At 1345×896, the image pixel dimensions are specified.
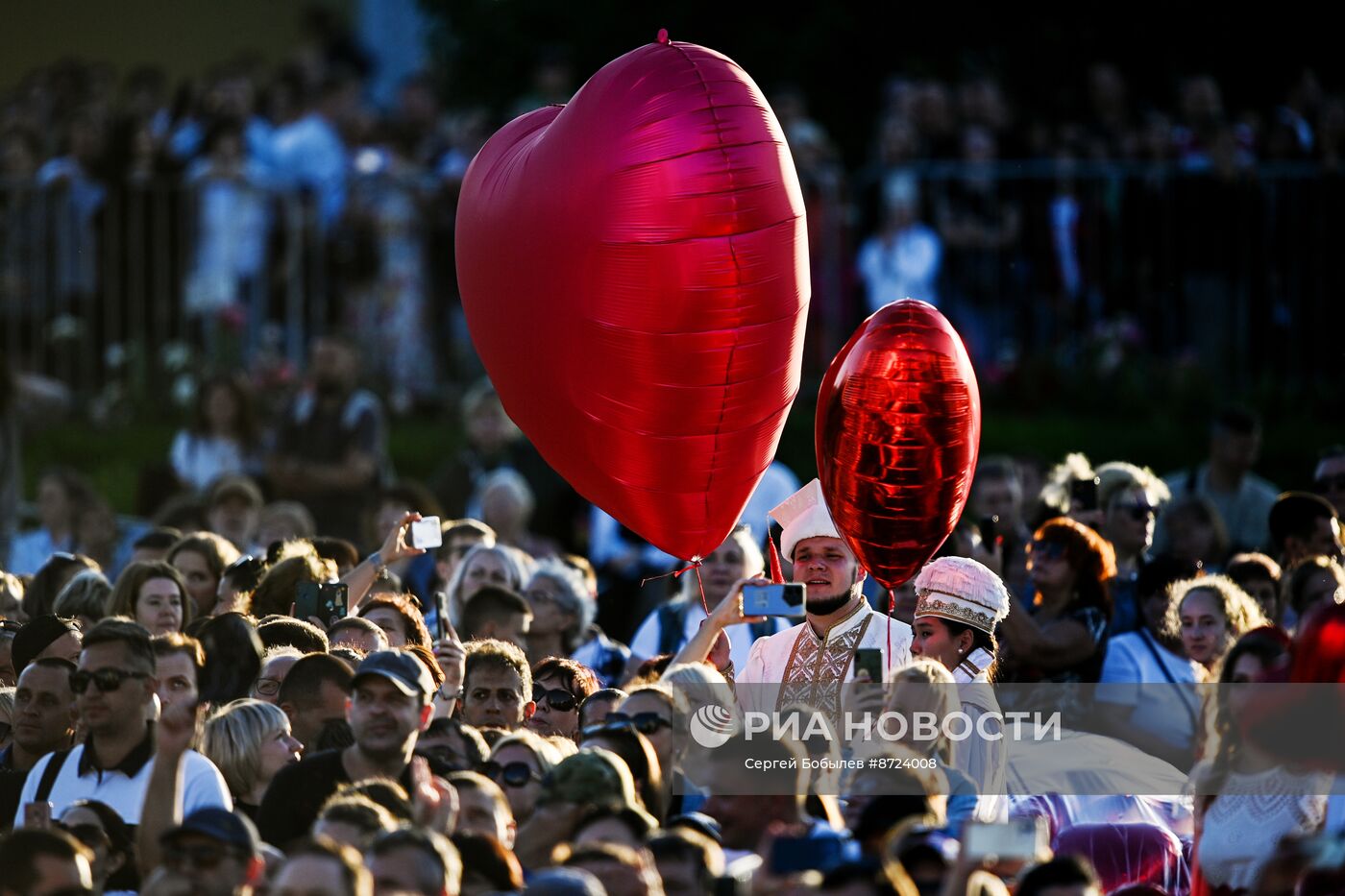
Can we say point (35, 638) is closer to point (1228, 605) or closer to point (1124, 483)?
point (1228, 605)

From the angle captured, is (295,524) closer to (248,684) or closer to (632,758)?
(248,684)

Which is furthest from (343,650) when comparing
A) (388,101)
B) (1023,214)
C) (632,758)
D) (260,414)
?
(388,101)

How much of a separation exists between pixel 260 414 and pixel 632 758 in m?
6.86

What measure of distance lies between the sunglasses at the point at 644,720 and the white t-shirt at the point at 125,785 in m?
1.04

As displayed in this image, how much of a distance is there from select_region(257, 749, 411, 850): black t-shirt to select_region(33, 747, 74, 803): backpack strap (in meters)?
0.65

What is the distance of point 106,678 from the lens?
6.30 meters

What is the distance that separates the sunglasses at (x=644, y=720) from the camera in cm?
646

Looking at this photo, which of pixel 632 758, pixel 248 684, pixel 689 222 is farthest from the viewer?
pixel 248 684

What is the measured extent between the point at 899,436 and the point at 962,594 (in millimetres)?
506

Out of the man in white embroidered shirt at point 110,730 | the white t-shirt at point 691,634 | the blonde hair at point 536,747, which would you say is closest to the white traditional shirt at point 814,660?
the white t-shirt at point 691,634

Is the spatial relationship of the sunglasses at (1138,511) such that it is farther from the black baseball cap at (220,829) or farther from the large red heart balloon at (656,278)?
the black baseball cap at (220,829)

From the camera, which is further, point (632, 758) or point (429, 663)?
point (429, 663)

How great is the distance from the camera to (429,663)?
22.8ft

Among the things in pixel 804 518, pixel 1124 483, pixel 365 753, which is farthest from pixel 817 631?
pixel 1124 483
